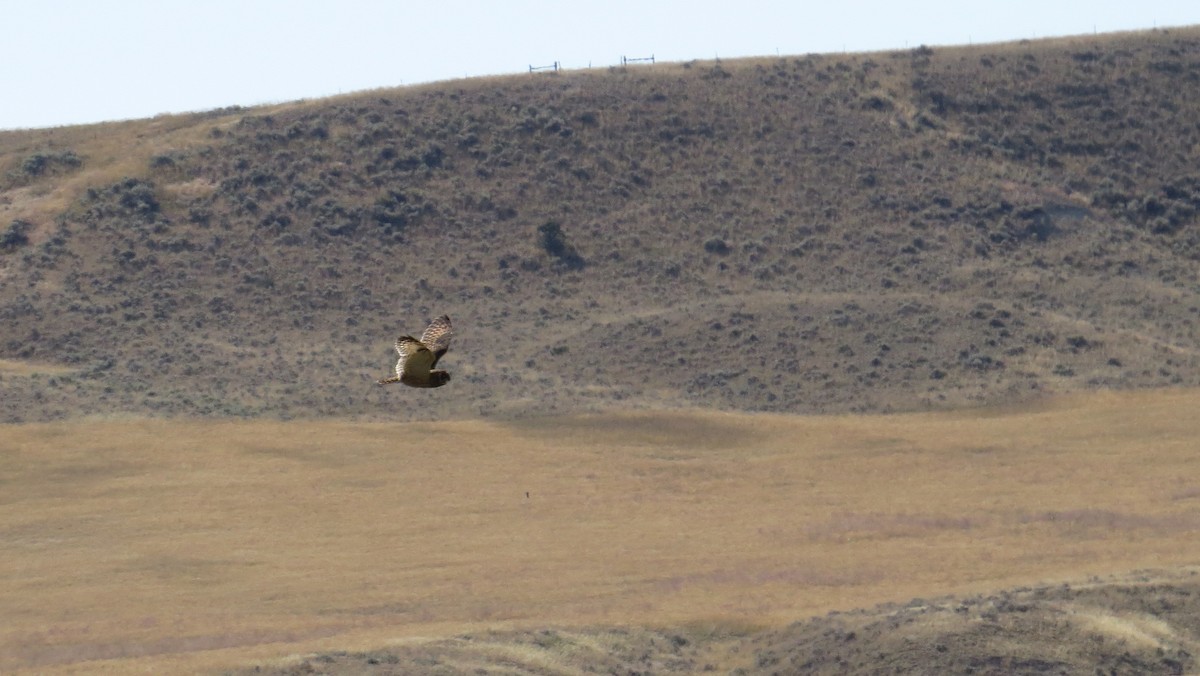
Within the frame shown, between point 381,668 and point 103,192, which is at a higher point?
point 103,192

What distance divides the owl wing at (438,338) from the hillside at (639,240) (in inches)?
1848

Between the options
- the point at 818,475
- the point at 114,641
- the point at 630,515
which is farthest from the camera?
the point at 818,475

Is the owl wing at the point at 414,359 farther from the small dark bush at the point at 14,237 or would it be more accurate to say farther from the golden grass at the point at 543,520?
the small dark bush at the point at 14,237

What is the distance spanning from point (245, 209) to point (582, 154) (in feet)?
59.6

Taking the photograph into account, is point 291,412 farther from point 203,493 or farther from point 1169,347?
point 1169,347

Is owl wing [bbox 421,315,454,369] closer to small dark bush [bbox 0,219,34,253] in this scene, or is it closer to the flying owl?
the flying owl

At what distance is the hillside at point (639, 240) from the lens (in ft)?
241

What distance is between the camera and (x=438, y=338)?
20.2m

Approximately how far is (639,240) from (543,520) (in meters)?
37.3

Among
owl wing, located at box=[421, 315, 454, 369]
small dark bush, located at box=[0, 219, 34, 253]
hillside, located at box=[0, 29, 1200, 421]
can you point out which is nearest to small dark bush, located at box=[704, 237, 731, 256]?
hillside, located at box=[0, 29, 1200, 421]

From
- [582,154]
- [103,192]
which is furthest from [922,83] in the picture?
[103,192]

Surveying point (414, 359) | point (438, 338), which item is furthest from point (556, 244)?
point (414, 359)

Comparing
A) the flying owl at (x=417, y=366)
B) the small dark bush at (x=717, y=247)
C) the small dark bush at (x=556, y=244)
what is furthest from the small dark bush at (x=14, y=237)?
the flying owl at (x=417, y=366)

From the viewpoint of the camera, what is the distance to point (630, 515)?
55.7 metres
